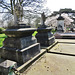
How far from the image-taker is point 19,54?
2879mm

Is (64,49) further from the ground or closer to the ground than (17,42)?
closer to the ground

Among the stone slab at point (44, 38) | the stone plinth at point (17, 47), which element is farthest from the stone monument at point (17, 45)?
the stone slab at point (44, 38)

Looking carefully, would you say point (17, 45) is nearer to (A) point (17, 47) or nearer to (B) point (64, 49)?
(A) point (17, 47)

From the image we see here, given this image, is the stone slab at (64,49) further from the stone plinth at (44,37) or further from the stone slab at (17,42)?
the stone slab at (17,42)

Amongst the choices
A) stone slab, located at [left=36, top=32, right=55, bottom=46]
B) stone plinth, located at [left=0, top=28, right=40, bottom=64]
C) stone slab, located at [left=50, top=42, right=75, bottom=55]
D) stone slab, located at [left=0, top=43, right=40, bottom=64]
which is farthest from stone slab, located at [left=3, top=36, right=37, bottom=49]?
stone slab, located at [left=36, top=32, right=55, bottom=46]

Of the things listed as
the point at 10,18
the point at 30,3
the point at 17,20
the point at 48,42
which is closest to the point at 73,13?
the point at 30,3

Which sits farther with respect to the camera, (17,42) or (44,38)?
(44,38)

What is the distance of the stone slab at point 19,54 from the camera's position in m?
2.89

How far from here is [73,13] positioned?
108 feet

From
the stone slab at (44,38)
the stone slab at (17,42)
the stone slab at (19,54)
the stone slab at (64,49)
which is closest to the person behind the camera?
the stone slab at (19,54)

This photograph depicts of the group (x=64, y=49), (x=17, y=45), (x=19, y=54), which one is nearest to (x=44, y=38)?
(x=64, y=49)

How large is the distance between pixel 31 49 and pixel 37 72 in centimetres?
107

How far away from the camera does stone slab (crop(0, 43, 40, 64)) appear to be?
289cm

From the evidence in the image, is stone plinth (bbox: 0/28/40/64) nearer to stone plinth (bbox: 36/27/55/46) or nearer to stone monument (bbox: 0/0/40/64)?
stone monument (bbox: 0/0/40/64)
